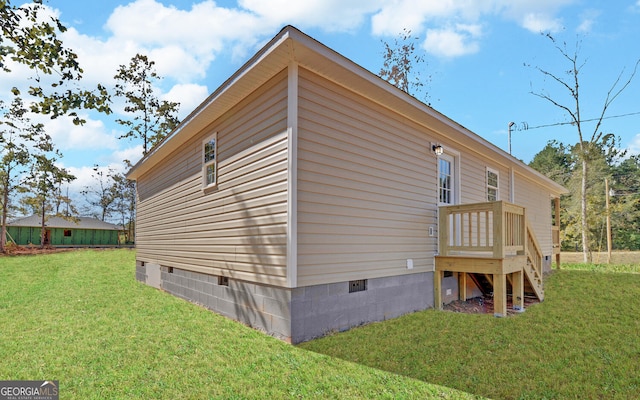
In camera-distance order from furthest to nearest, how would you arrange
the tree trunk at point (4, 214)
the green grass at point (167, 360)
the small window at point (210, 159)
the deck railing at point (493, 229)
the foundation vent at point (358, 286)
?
the tree trunk at point (4, 214) < the small window at point (210, 159) < the deck railing at point (493, 229) < the foundation vent at point (358, 286) < the green grass at point (167, 360)

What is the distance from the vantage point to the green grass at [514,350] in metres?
3.18

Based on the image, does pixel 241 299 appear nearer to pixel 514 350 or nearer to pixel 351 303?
pixel 351 303

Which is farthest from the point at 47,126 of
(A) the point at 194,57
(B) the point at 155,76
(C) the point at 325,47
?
(C) the point at 325,47

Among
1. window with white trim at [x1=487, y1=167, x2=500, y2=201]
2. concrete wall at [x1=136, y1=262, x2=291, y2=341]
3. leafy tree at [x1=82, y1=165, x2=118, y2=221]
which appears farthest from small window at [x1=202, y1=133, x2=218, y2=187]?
leafy tree at [x1=82, y1=165, x2=118, y2=221]

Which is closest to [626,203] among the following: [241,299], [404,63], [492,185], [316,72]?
[404,63]

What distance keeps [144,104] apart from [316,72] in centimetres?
2145

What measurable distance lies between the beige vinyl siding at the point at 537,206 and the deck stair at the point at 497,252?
4.65 metres

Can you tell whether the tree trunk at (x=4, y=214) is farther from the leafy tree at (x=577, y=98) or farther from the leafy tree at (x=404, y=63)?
the leafy tree at (x=577, y=98)

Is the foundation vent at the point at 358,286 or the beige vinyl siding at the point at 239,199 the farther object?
the foundation vent at the point at 358,286

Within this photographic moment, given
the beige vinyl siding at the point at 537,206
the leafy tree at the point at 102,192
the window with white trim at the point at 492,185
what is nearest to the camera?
the window with white trim at the point at 492,185

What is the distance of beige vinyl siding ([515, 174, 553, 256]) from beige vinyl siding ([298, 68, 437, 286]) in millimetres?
6389

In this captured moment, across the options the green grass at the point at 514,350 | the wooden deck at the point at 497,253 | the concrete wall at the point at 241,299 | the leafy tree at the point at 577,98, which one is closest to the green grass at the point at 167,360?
the concrete wall at the point at 241,299

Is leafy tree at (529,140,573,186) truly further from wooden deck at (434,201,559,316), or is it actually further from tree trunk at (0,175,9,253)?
tree trunk at (0,175,9,253)

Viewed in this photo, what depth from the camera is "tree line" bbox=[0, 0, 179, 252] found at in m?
4.04
